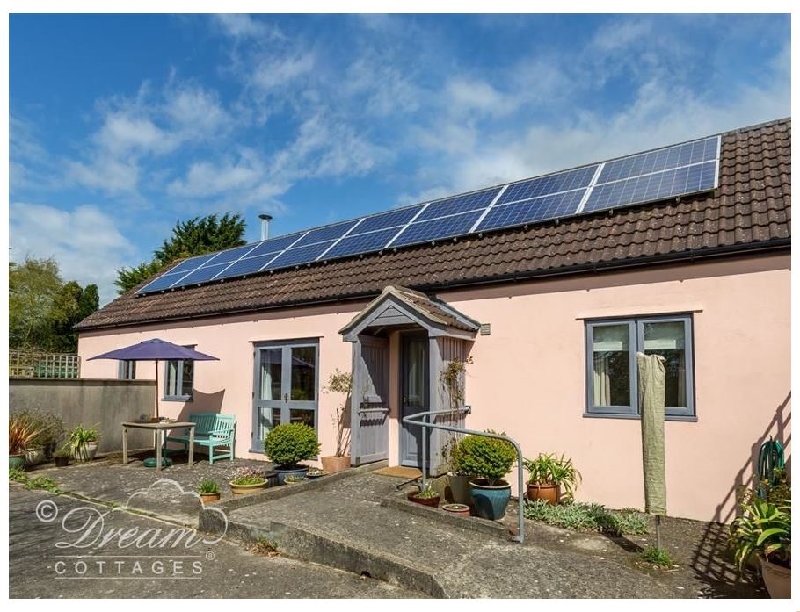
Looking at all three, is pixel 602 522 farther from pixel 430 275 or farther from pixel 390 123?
pixel 390 123

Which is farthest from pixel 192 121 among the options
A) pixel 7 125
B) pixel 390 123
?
pixel 7 125

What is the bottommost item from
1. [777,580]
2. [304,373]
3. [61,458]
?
[61,458]

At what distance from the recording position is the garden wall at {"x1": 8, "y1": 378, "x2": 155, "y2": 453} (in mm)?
12055

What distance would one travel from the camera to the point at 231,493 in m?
8.50

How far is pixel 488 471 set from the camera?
687 cm

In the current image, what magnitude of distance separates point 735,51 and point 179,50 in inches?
303

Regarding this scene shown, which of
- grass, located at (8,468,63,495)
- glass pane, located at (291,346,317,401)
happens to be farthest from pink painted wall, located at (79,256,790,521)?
grass, located at (8,468,63,495)

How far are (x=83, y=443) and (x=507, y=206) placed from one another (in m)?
10.6

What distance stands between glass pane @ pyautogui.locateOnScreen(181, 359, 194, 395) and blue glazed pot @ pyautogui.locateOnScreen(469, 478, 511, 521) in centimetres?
932

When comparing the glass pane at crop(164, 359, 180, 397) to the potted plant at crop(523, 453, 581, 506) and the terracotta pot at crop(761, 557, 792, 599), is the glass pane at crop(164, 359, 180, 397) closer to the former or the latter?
the potted plant at crop(523, 453, 581, 506)

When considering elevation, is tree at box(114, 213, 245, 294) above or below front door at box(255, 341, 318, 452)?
above

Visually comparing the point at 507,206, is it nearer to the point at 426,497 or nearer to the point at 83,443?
the point at 426,497

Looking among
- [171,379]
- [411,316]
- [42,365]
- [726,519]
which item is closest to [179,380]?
[171,379]

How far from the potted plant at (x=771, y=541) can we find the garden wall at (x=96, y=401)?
13.2m
